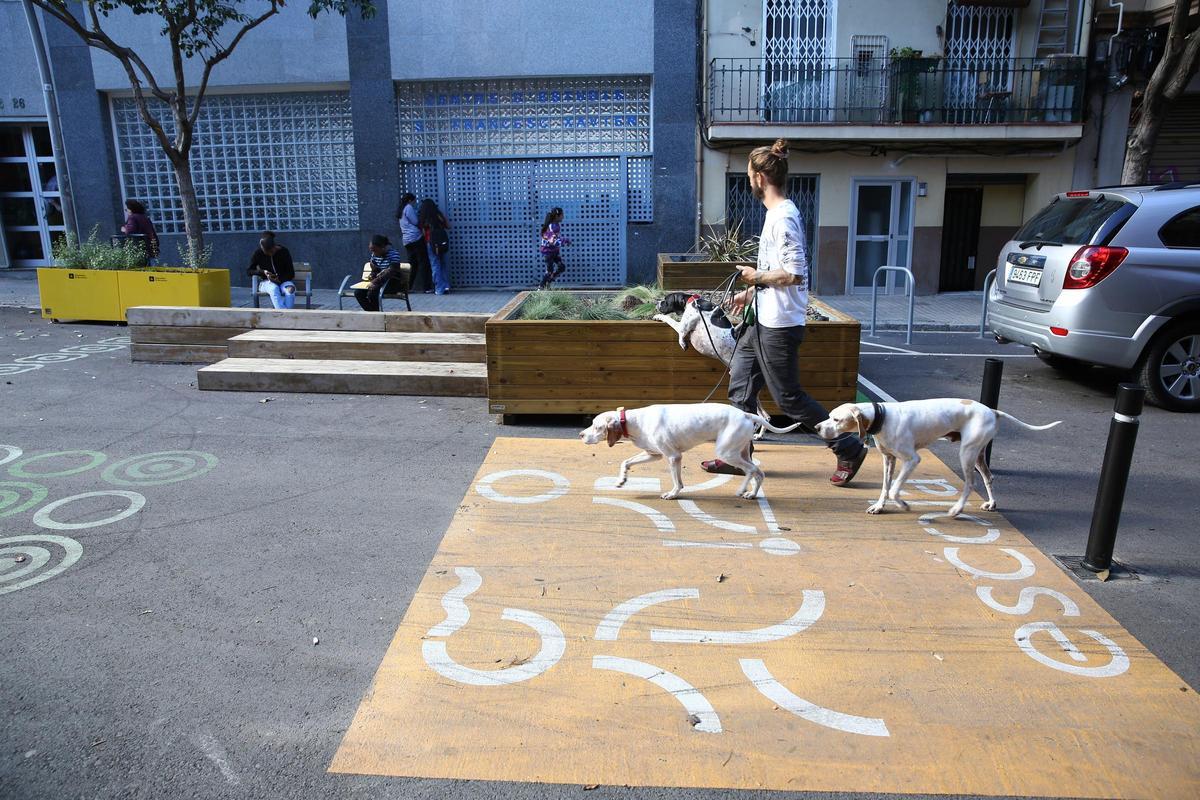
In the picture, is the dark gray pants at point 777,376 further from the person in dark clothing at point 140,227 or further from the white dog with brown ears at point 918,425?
the person in dark clothing at point 140,227

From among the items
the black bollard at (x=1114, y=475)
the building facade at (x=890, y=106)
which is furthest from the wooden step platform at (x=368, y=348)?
the building facade at (x=890, y=106)

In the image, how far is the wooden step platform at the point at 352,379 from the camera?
Answer: 7.82 m

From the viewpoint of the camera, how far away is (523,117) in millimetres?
16344

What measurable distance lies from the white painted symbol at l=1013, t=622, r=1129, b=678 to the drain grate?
0.63m

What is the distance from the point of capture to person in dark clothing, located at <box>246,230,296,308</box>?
480 inches

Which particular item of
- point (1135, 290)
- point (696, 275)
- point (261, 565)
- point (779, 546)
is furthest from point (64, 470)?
point (1135, 290)

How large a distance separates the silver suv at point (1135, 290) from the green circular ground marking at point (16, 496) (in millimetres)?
8045

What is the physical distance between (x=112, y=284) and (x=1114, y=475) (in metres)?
12.6

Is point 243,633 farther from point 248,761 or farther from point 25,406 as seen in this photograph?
point 25,406

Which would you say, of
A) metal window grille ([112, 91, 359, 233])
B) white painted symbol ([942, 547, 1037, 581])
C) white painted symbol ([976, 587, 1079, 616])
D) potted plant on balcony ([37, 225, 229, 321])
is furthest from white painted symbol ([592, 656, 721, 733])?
metal window grille ([112, 91, 359, 233])

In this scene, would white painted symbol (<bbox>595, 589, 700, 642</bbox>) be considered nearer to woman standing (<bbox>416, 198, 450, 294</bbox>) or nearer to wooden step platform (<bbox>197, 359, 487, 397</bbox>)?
wooden step platform (<bbox>197, 359, 487, 397</bbox>)

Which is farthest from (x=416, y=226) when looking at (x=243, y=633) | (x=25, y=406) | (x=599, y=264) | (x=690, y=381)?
(x=243, y=633)

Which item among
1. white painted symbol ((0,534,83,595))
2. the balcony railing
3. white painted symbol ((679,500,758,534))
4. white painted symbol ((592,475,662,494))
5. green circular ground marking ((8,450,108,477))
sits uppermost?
the balcony railing

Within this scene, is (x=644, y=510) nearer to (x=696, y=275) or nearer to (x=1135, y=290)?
(x=1135, y=290)
